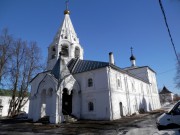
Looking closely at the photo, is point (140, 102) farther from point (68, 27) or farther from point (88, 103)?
point (68, 27)

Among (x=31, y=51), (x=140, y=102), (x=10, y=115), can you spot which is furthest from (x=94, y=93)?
(x=10, y=115)

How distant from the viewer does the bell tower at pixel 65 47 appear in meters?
23.7

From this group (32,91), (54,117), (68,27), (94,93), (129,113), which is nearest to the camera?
(54,117)

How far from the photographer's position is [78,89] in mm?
20547

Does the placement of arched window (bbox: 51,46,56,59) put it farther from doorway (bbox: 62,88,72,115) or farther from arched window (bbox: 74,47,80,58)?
doorway (bbox: 62,88,72,115)

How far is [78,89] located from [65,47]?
24.7ft

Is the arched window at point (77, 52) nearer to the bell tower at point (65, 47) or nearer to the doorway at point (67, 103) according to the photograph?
the bell tower at point (65, 47)

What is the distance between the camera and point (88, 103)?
19828mm

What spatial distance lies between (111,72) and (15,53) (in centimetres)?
1878

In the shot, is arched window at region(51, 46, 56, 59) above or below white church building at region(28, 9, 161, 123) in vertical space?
above

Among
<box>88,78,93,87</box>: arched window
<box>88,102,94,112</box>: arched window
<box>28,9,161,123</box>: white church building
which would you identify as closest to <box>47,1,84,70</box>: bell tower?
<box>28,9,161,123</box>: white church building

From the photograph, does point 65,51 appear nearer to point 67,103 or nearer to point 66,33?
point 66,33

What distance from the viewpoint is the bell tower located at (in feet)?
77.8

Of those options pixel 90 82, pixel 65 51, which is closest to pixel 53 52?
pixel 65 51
